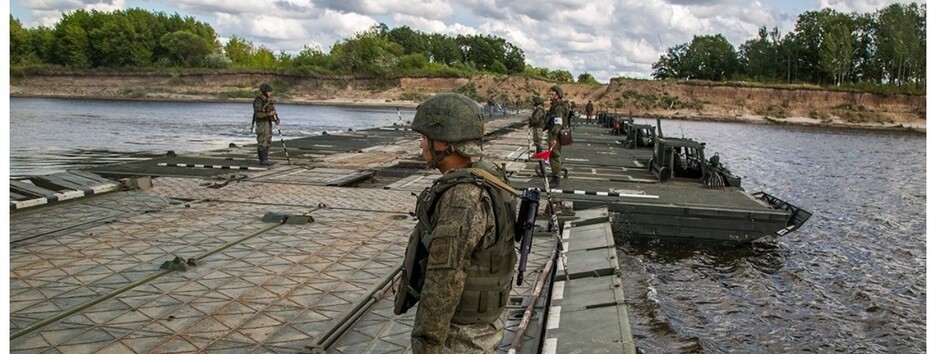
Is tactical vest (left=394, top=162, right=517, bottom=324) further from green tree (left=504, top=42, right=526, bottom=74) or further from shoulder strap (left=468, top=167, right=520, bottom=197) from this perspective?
green tree (left=504, top=42, right=526, bottom=74)

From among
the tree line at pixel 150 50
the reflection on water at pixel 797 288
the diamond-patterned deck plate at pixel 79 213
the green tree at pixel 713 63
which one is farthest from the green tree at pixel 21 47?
the reflection on water at pixel 797 288

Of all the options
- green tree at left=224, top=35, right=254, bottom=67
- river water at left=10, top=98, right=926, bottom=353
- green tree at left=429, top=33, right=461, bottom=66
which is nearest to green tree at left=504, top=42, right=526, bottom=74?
green tree at left=429, top=33, right=461, bottom=66

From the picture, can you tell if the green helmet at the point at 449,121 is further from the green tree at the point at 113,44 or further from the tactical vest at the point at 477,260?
the green tree at the point at 113,44

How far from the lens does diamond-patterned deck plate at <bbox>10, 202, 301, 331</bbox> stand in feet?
A: 23.3

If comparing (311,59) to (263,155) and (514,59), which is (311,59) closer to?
(514,59)

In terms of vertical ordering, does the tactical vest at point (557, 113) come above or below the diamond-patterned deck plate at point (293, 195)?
above

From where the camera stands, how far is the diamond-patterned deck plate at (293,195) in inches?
507

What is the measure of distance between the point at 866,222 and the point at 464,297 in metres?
18.5

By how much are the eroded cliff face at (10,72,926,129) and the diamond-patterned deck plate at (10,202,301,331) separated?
7046 cm

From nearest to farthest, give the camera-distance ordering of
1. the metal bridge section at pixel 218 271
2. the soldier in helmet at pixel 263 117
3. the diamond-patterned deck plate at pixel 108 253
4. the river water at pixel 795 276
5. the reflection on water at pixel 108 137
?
1. the metal bridge section at pixel 218 271
2. the diamond-patterned deck plate at pixel 108 253
3. the river water at pixel 795 276
4. the soldier in helmet at pixel 263 117
5. the reflection on water at pixel 108 137

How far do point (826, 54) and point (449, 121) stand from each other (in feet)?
305

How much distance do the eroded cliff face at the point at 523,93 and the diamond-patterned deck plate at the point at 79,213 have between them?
69.7 m

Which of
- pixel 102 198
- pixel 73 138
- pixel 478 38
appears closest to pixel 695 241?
pixel 102 198

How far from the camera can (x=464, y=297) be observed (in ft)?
12.4
